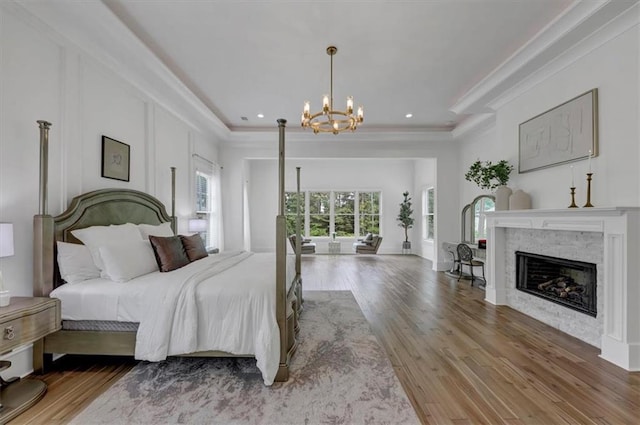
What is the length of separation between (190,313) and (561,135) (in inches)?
164

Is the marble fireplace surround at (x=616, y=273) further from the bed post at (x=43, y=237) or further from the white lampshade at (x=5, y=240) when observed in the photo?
the bed post at (x=43, y=237)

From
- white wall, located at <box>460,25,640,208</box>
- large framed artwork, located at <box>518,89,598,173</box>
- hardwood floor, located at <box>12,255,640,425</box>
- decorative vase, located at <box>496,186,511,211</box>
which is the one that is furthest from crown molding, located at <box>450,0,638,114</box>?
hardwood floor, located at <box>12,255,640,425</box>

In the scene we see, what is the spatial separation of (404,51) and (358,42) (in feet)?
1.92

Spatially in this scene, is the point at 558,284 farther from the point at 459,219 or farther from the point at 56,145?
the point at 56,145

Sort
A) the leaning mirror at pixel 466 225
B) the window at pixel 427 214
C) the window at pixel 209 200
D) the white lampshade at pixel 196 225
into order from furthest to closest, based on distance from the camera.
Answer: the window at pixel 427 214
the leaning mirror at pixel 466 225
the window at pixel 209 200
the white lampshade at pixel 196 225

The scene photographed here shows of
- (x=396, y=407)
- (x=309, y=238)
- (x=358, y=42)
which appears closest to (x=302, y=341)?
(x=396, y=407)

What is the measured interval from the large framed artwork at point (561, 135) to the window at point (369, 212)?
573cm

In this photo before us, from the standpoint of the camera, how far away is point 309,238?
369 inches

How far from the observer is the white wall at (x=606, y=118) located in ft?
8.14

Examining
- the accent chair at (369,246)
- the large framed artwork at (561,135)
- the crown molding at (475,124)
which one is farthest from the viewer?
the accent chair at (369,246)

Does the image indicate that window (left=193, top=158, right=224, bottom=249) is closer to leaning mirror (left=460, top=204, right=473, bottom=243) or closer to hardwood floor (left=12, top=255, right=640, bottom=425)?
hardwood floor (left=12, top=255, right=640, bottom=425)

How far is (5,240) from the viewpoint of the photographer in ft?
6.00

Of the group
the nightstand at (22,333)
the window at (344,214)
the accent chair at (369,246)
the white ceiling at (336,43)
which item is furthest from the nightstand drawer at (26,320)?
the window at (344,214)

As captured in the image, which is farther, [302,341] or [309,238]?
[309,238]
